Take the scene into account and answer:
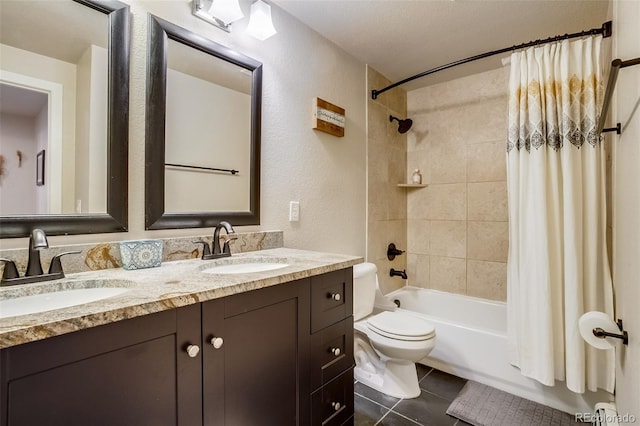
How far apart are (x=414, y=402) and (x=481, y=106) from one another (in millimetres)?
2354

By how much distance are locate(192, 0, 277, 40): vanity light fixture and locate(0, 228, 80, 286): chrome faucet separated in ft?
3.73

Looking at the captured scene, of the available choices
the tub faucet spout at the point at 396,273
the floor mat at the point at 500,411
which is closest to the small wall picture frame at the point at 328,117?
the tub faucet spout at the point at 396,273

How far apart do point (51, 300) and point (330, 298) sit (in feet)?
2.95

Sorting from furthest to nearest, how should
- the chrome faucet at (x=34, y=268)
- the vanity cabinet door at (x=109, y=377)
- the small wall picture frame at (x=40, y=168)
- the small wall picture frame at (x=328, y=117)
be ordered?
the small wall picture frame at (x=328, y=117), the small wall picture frame at (x=40, y=168), the chrome faucet at (x=34, y=268), the vanity cabinet door at (x=109, y=377)

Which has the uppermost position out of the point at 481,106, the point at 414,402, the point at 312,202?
the point at 481,106

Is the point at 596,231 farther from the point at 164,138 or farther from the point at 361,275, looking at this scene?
the point at 164,138

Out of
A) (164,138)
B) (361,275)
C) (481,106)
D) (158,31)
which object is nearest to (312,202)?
(361,275)

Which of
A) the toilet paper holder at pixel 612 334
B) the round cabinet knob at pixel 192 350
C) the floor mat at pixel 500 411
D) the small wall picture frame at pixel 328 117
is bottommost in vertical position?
the floor mat at pixel 500 411

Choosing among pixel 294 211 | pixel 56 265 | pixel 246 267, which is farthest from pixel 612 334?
pixel 56 265

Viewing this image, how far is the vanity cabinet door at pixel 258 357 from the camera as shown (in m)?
0.84

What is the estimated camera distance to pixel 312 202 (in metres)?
2.01

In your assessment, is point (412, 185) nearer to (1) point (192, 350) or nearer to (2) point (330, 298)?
(2) point (330, 298)

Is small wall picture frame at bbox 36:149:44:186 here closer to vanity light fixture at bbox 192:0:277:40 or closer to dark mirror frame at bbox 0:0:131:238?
dark mirror frame at bbox 0:0:131:238

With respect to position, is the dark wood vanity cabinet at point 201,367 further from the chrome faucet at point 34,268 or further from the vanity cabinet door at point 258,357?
the chrome faucet at point 34,268
